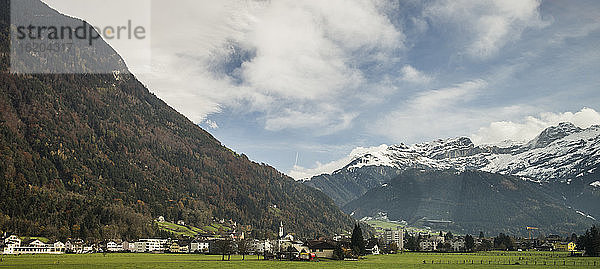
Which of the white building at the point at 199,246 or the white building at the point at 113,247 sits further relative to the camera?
the white building at the point at 199,246

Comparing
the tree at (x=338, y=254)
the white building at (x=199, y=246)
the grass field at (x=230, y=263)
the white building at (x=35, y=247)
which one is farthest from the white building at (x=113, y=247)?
the tree at (x=338, y=254)

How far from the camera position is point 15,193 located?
172125 millimetres

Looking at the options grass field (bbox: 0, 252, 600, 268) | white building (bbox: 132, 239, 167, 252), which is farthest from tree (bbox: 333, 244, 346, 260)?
white building (bbox: 132, 239, 167, 252)

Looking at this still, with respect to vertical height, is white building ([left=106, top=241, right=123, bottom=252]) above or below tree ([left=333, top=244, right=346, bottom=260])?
below

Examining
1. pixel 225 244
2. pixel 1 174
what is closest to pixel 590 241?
pixel 225 244

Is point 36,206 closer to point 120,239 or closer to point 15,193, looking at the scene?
point 15,193

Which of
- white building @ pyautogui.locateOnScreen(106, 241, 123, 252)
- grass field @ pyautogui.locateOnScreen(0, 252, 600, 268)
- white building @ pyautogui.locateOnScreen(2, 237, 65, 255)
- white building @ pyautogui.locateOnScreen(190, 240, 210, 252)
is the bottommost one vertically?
white building @ pyautogui.locateOnScreen(190, 240, 210, 252)

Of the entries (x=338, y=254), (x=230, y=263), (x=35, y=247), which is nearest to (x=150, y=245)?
(x=35, y=247)

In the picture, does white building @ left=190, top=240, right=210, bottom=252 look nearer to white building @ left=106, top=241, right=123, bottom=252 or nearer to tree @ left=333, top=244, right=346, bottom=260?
white building @ left=106, top=241, right=123, bottom=252

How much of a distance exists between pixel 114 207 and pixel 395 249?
109151mm

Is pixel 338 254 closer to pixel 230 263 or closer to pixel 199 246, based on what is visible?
pixel 230 263

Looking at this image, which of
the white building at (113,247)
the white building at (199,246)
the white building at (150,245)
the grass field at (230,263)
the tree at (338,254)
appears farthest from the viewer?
the white building at (199,246)

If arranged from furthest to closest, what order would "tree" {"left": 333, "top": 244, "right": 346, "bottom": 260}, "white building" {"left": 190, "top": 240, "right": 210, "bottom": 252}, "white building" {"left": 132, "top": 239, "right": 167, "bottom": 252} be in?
"white building" {"left": 190, "top": 240, "right": 210, "bottom": 252}
"white building" {"left": 132, "top": 239, "right": 167, "bottom": 252}
"tree" {"left": 333, "top": 244, "right": 346, "bottom": 260}

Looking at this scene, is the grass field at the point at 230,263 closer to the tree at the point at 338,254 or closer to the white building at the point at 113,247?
the tree at the point at 338,254
